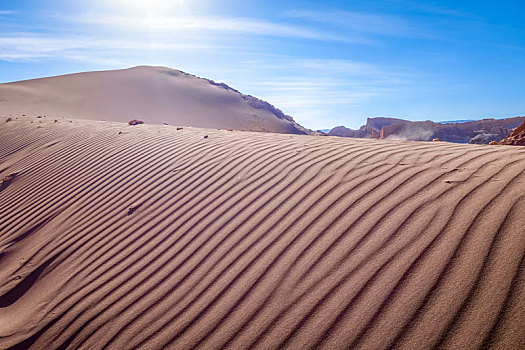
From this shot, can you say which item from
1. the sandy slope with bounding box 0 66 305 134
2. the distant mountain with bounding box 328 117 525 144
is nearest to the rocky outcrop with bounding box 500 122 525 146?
the distant mountain with bounding box 328 117 525 144

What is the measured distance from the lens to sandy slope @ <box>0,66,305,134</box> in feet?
78.2

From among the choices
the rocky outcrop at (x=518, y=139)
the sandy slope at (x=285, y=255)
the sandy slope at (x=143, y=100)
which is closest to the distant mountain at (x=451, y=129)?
the rocky outcrop at (x=518, y=139)

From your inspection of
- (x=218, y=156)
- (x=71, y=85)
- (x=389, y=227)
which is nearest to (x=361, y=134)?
(x=218, y=156)

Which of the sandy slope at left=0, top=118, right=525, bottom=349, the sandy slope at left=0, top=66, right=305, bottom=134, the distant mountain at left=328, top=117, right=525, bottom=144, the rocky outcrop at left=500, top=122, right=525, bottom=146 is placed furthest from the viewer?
the sandy slope at left=0, top=66, right=305, bottom=134

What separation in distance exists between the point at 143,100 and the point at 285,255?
108 feet

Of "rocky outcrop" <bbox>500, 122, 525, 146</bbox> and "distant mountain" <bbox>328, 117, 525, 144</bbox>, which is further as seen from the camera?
"distant mountain" <bbox>328, 117, 525, 144</bbox>

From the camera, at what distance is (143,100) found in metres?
31.7

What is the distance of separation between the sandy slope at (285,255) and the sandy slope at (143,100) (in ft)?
69.4

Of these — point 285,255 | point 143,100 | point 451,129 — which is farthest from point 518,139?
point 143,100

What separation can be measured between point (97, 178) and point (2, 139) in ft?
18.0

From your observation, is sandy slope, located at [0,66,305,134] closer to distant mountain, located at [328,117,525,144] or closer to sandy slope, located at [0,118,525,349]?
distant mountain, located at [328,117,525,144]

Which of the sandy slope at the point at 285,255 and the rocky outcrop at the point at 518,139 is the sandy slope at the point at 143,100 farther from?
the rocky outcrop at the point at 518,139

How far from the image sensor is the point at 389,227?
209 cm

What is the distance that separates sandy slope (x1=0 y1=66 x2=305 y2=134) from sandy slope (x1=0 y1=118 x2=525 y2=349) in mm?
21140
